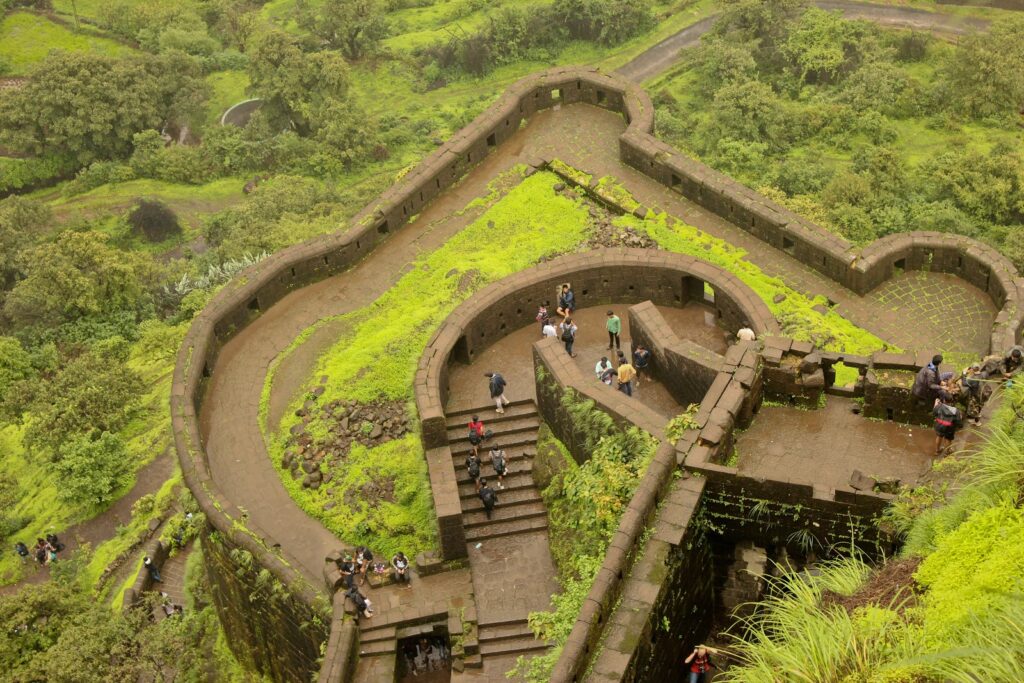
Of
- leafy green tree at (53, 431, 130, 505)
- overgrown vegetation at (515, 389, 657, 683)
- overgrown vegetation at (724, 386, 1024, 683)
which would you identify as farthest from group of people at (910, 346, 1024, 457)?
leafy green tree at (53, 431, 130, 505)

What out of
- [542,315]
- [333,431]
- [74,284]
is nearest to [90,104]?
[74,284]

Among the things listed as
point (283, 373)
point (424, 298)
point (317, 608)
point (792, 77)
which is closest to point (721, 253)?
point (424, 298)

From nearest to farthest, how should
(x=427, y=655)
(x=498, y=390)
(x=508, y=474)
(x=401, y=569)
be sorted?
(x=427, y=655) → (x=401, y=569) → (x=508, y=474) → (x=498, y=390)

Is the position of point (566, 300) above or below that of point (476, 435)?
above

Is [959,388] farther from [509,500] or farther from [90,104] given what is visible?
[90,104]

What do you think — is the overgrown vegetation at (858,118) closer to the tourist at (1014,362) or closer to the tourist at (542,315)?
the tourist at (542,315)

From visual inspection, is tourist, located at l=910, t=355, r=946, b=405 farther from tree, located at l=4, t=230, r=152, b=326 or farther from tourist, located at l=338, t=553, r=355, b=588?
tree, located at l=4, t=230, r=152, b=326
